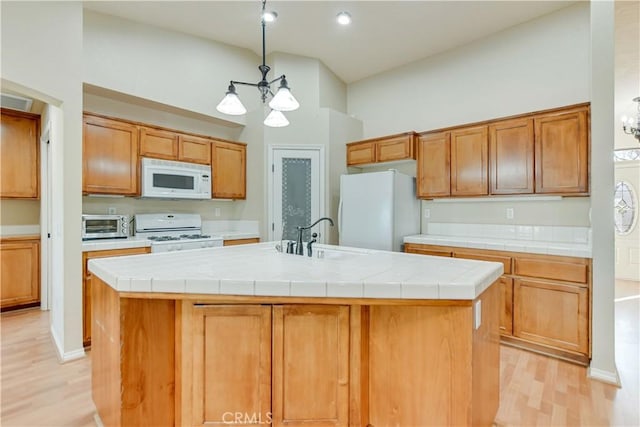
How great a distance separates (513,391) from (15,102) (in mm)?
5405

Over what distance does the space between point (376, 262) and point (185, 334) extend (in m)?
1.04

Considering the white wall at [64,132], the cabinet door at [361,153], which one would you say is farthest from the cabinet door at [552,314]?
the white wall at [64,132]

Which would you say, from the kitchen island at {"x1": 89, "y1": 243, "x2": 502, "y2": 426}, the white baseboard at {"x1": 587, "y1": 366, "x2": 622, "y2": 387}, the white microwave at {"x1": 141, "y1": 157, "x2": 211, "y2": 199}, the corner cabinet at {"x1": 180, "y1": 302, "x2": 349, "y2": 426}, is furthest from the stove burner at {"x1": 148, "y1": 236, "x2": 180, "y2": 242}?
the white baseboard at {"x1": 587, "y1": 366, "x2": 622, "y2": 387}

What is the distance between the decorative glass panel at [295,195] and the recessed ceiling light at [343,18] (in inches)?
63.7

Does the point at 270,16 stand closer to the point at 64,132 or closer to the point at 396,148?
the point at 396,148

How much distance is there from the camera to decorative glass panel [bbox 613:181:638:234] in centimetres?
539

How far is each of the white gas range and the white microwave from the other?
14.3 inches

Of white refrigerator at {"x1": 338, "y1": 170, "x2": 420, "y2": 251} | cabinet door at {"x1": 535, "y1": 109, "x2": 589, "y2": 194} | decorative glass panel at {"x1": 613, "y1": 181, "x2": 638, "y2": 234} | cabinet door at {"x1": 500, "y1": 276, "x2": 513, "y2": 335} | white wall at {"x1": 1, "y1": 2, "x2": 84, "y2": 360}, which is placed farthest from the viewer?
decorative glass panel at {"x1": 613, "y1": 181, "x2": 638, "y2": 234}

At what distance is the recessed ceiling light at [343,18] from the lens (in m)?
3.29

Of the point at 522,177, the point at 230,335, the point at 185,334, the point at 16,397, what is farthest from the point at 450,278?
the point at 16,397

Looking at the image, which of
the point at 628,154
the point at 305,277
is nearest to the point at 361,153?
the point at 305,277

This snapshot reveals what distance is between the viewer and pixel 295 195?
425 centimetres

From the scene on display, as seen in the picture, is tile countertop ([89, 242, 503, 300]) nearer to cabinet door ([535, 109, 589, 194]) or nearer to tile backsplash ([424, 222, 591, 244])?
cabinet door ([535, 109, 589, 194])

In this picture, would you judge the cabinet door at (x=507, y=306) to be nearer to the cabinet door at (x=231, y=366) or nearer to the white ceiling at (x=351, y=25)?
the cabinet door at (x=231, y=366)
